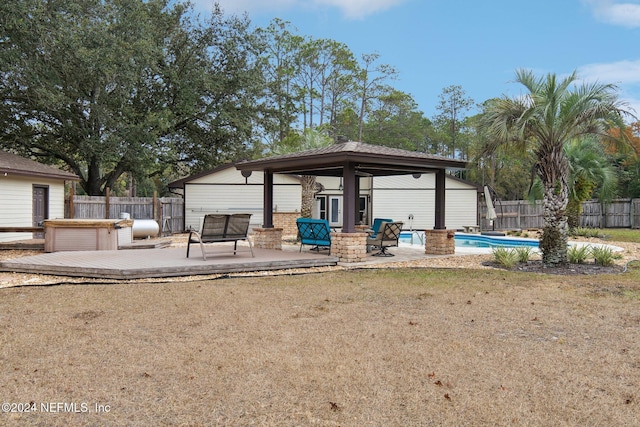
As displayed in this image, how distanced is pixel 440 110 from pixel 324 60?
1233 cm

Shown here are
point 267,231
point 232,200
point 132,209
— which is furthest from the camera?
point 232,200

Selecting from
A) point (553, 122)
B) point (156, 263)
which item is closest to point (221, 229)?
point (156, 263)

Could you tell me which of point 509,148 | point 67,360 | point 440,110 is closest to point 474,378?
point 67,360

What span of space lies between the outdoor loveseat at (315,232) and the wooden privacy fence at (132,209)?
31.9ft

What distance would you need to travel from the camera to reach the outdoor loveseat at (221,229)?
9.47m

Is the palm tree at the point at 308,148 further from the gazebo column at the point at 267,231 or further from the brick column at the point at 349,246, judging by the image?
the brick column at the point at 349,246

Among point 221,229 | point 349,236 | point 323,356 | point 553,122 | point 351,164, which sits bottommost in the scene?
point 323,356

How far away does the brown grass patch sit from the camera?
2.98 metres

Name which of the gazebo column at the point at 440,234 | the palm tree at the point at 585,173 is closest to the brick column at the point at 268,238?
the gazebo column at the point at 440,234

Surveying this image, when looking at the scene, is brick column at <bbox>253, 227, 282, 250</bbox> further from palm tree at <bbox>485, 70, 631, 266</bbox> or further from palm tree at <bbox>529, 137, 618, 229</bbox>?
palm tree at <bbox>529, 137, 618, 229</bbox>

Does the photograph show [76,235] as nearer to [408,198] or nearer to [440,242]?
[440,242]

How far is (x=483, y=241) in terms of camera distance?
1847 cm

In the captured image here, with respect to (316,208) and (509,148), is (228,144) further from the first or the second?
(509,148)

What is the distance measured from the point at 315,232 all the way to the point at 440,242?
10.7 feet
